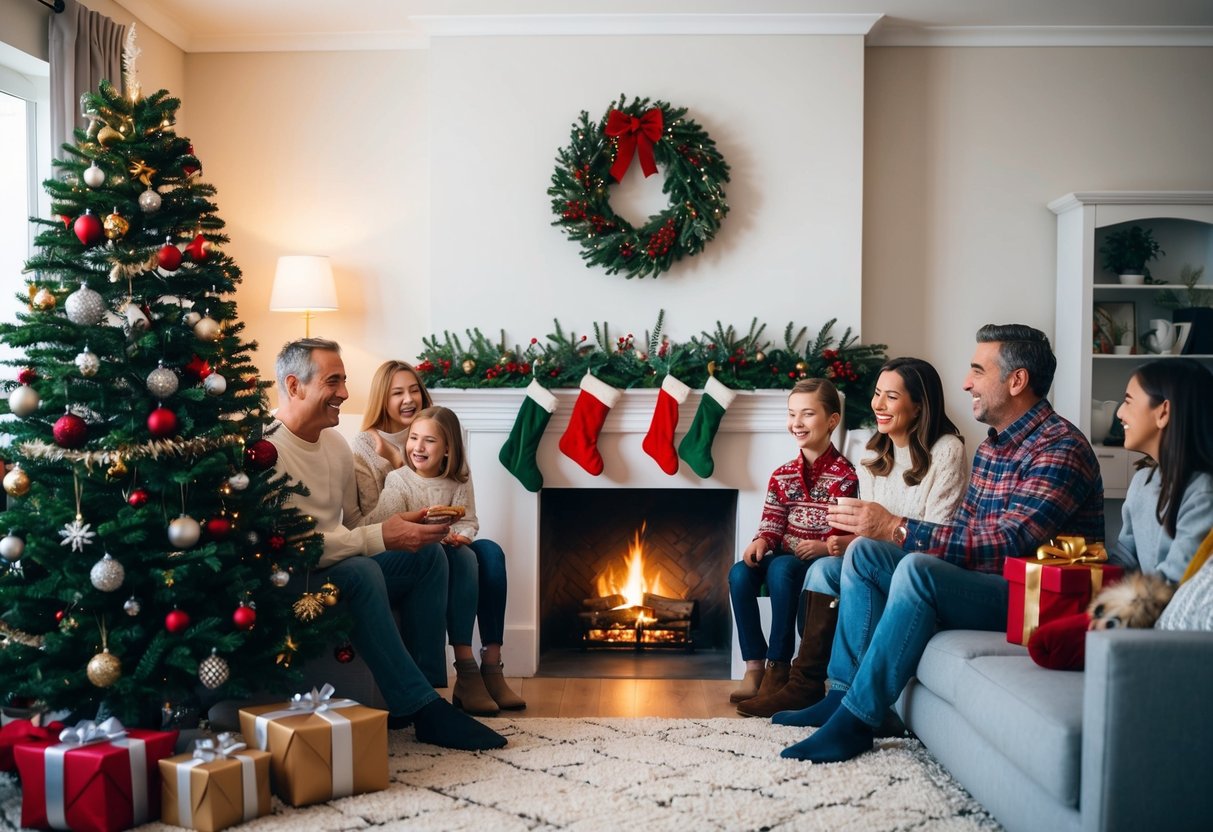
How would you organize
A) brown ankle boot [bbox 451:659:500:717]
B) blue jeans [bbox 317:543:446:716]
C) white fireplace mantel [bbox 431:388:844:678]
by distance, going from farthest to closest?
white fireplace mantel [bbox 431:388:844:678] < brown ankle boot [bbox 451:659:500:717] < blue jeans [bbox 317:543:446:716]

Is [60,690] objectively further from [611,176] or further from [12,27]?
[611,176]

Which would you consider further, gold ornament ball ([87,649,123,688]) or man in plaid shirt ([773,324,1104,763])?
man in plaid shirt ([773,324,1104,763])

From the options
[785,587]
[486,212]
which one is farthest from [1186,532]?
[486,212]

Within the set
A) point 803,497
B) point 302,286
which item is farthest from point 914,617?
point 302,286

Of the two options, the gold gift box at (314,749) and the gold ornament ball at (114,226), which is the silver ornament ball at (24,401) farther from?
the gold gift box at (314,749)

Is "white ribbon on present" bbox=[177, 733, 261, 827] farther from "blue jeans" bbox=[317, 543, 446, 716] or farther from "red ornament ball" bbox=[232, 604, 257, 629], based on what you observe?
"blue jeans" bbox=[317, 543, 446, 716]

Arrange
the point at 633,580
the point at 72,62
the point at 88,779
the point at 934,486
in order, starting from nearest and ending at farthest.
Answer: the point at 88,779 < the point at 934,486 < the point at 72,62 < the point at 633,580

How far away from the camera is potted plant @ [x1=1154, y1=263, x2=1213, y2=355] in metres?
4.03

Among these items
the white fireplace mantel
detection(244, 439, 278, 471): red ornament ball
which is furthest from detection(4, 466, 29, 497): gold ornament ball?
the white fireplace mantel

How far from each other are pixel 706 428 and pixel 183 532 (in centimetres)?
204

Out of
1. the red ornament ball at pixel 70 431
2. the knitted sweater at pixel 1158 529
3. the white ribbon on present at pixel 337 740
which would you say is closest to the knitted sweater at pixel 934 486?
the knitted sweater at pixel 1158 529

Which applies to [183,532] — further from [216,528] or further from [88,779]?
[88,779]

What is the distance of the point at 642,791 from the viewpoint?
241 centimetres

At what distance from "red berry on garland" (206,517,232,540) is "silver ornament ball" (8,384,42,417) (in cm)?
45
